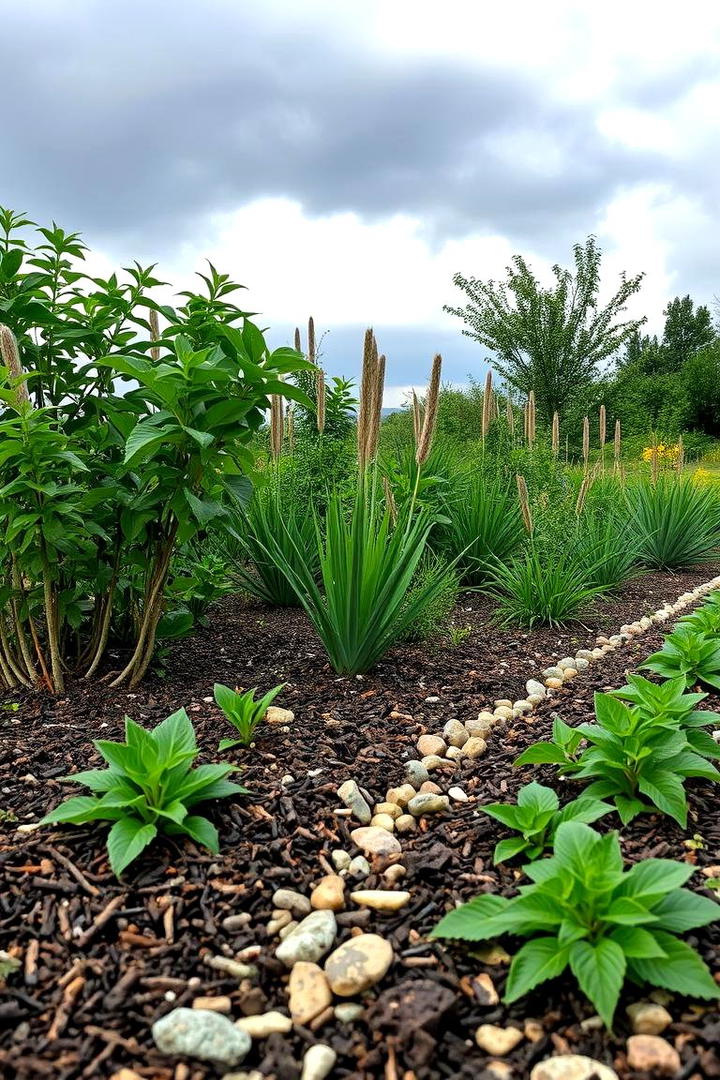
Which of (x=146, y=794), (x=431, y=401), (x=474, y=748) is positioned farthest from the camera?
(x=431, y=401)

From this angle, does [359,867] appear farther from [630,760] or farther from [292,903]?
[630,760]

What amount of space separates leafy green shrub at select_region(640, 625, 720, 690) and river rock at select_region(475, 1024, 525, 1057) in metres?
2.16

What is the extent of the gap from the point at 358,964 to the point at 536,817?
2.11 ft

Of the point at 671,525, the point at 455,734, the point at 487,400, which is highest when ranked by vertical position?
the point at 487,400

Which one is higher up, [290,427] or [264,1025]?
[290,427]

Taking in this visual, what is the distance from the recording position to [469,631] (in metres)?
4.66

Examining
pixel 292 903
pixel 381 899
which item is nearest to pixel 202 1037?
pixel 292 903

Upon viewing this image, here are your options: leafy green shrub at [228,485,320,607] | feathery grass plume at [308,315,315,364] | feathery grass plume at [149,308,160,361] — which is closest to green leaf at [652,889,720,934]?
feathery grass plume at [149,308,160,361]

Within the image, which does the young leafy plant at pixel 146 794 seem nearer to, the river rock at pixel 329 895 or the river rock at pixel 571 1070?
the river rock at pixel 329 895

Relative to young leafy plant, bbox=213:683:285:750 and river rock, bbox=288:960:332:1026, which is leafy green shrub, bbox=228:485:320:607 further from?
river rock, bbox=288:960:332:1026

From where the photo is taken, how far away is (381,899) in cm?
187

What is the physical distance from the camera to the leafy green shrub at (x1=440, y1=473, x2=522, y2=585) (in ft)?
20.1

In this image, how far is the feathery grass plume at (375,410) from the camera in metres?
3.44

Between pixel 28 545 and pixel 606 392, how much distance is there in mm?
23610
